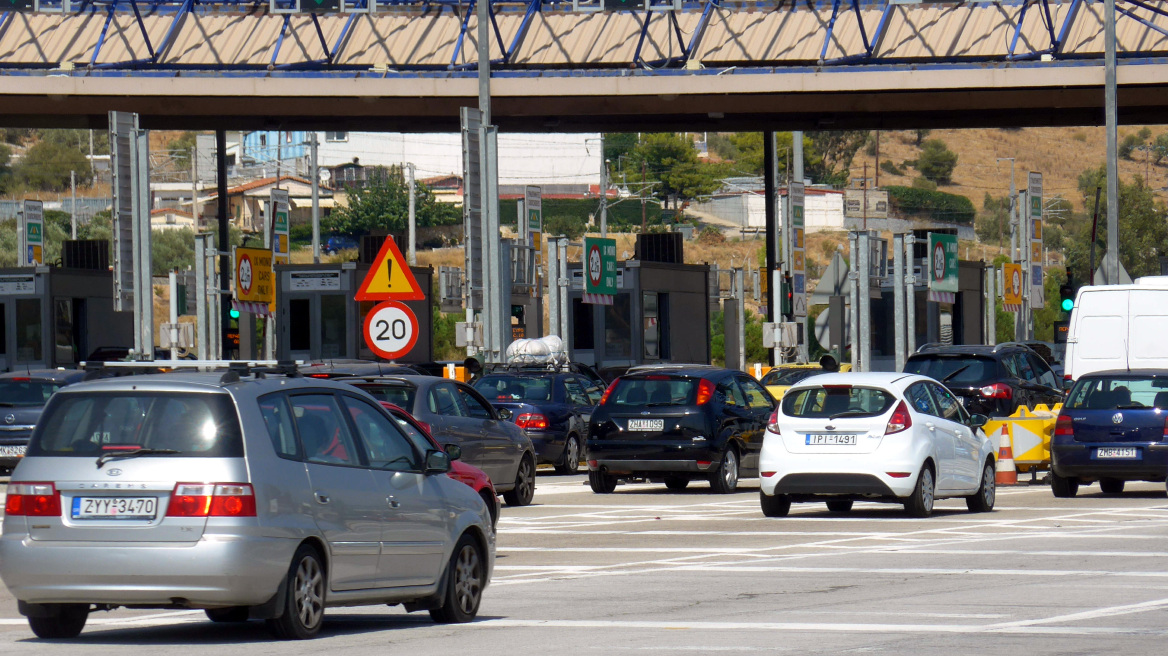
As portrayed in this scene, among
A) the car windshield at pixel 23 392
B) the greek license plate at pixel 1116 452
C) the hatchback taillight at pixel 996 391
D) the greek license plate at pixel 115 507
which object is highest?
the greek license plate at pixel 115 507

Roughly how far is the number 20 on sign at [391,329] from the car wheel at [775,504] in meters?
4.74

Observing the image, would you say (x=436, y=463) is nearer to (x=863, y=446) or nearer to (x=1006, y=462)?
(x=863, y=446)

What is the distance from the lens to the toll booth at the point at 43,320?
1652 inches

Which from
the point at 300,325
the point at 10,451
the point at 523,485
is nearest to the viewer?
the point at 523,485

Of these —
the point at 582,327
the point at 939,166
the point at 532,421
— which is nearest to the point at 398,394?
the point at 532,421

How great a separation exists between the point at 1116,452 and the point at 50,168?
131428 millimetres

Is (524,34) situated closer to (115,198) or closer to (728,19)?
(728,19)

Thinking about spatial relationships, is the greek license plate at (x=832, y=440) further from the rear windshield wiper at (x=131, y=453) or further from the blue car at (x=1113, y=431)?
the rear windshield wiper at (x=131, y=453)

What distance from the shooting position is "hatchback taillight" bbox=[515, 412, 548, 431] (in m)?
25.7

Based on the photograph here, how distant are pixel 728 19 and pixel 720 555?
1184 inches

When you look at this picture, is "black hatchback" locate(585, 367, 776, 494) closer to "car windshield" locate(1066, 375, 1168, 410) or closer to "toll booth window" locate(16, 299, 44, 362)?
"car windshield" locate(1066, 375, 1168, 410)

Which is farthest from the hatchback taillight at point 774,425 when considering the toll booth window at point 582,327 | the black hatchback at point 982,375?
the toll booth window at point 582,327

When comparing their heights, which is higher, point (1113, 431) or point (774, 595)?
point (1113, 431)

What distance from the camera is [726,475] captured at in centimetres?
2241
